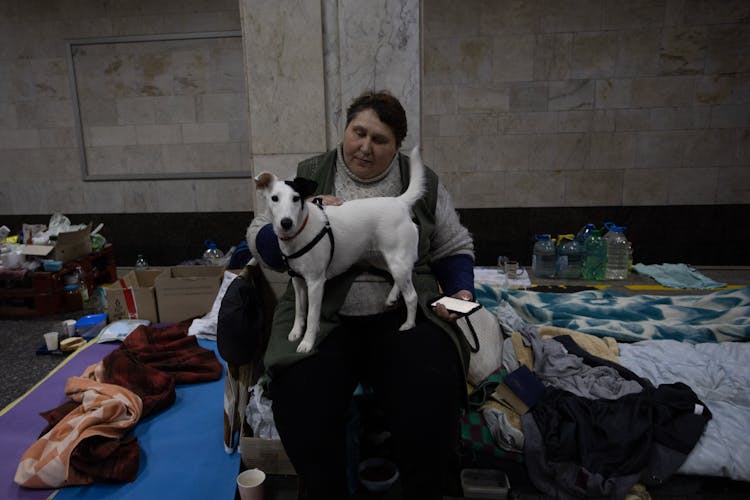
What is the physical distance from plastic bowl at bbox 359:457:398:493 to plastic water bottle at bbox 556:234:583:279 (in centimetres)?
274

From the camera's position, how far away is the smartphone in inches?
60.9

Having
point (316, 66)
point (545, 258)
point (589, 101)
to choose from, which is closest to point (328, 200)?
point (316, 66)

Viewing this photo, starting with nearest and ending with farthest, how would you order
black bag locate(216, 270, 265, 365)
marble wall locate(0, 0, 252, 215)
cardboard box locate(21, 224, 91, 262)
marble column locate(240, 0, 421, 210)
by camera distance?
black bag locate(216, 270, 265, 365)
marble column locate(240, 0, 421, 210)
cardboard box locate(21, 224, 91, 262)
marble wall locate(0, 0, 252, 215)

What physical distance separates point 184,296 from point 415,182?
2355 mm

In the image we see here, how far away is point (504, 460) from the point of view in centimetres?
188

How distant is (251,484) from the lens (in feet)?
5.82

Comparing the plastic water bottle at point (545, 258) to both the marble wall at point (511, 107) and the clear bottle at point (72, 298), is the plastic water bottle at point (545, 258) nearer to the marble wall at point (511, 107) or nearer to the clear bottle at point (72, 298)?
the marble wall at point (511, 107)

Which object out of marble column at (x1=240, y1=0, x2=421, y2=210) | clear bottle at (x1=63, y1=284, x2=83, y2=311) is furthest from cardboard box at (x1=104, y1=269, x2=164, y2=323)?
marble column at (x1=240, y1=0, x2=421, y2=210)

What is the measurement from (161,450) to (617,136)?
4.84 metres

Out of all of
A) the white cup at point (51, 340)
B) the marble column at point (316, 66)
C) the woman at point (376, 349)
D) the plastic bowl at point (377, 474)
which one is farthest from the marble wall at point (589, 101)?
the white cup at point (51, 340)

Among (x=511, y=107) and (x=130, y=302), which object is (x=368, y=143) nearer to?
(x=130, y=302)

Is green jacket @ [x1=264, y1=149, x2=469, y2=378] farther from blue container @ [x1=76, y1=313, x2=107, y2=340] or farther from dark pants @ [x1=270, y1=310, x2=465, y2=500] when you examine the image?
blue container @ [x1=76, y1=313, x2=107, y2=340]

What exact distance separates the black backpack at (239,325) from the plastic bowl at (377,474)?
0.65 meters

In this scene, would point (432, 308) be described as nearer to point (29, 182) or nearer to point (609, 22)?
point (609, 22)
